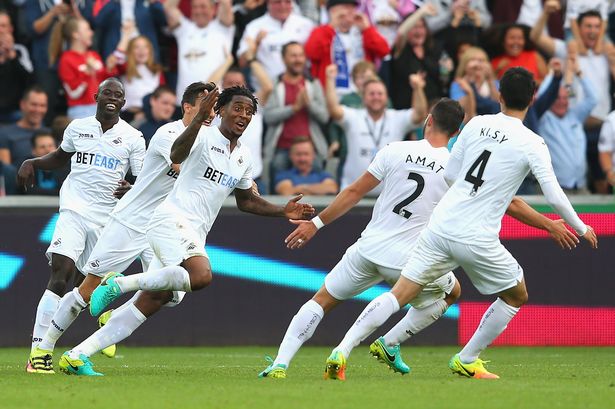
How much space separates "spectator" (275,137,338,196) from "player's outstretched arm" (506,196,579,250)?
6077mm

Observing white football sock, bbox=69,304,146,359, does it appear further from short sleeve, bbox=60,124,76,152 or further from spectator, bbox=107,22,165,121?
spectator, bbox=107,22,165,121

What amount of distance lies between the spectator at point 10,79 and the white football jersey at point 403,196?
7.72 m

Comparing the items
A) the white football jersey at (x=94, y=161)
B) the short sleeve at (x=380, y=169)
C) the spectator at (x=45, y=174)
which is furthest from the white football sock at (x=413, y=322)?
the spectator at (x=45, y=174)

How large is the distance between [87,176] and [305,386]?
340 cm

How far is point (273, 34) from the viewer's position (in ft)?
55.7

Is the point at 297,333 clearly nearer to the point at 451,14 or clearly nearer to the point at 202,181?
the point at 202,181

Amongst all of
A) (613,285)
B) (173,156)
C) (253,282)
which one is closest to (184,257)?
(173,156)

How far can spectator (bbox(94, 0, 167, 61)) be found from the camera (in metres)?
16.9

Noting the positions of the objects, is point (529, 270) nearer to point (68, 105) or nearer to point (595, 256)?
point (595, 256)

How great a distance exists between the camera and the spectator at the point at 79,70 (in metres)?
16.2

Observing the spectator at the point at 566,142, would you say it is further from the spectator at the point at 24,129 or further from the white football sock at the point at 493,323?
the white football sock at the point at 493,323

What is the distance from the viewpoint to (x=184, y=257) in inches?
381

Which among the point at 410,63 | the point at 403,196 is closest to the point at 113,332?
the point at 403,196

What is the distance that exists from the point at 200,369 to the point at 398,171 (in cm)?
272
